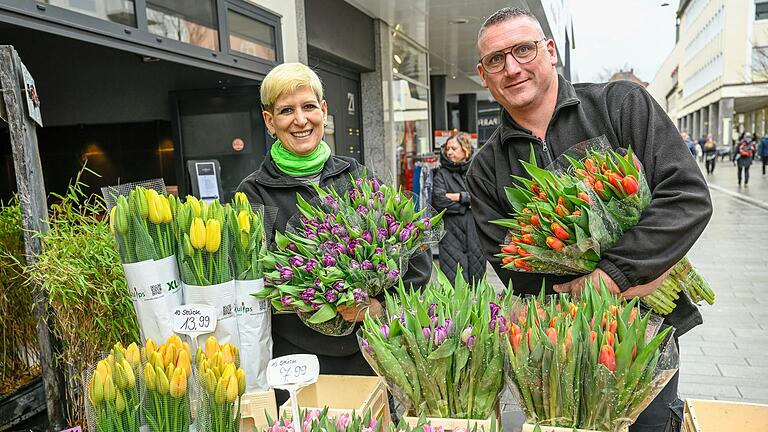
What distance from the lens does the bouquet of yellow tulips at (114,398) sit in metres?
1.34

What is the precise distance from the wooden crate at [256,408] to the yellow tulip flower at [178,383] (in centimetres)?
25

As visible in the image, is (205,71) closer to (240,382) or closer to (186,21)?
(186,21)

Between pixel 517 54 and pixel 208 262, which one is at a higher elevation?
pixel 517 54

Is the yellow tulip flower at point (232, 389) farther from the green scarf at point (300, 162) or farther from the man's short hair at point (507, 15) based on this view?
the man's short hair at point (507, 15)

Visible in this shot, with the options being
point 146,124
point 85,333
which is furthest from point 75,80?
point 85,333

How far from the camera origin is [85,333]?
2166 mm

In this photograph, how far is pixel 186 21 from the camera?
4734mm

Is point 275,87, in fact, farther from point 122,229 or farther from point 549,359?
point 549,359

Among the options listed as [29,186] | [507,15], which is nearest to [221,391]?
[29,186]

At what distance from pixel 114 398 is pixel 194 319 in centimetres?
28

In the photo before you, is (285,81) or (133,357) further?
(285,81)

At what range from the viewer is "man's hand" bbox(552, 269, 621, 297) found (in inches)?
64.2

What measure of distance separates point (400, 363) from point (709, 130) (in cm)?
5985

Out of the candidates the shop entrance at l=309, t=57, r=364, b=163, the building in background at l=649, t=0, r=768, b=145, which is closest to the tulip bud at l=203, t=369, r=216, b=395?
the shop entrance at l=309, t=57, r=364, b=163
